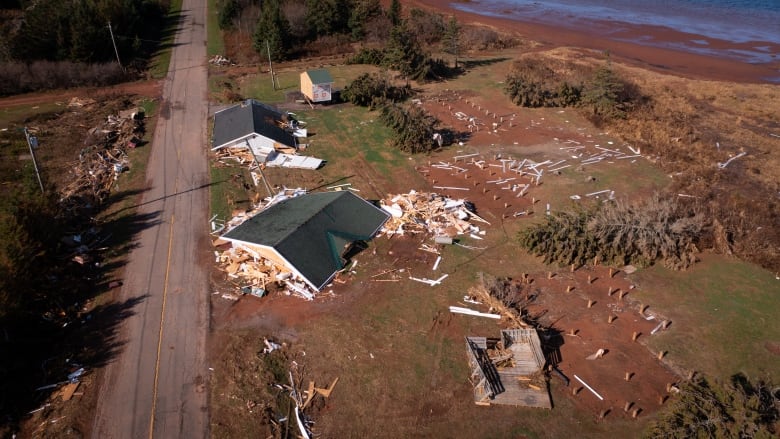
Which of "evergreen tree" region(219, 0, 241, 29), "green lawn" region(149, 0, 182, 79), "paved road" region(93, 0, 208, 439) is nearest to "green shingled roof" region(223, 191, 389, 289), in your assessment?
"paved road" region(93, 0, 208, 439)

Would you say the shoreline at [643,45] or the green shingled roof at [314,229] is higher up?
the shoreline at [643,45]

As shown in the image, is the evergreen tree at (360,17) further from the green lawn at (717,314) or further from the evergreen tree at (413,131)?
the green lawn at (717,314)

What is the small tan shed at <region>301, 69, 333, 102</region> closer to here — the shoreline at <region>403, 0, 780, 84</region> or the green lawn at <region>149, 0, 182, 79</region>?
the green lawn at <region>149, 0, 182, 79</region>

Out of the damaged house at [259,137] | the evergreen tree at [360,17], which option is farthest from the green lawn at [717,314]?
the evergreen tree at [360,17]

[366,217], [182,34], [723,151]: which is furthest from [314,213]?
[182,34]

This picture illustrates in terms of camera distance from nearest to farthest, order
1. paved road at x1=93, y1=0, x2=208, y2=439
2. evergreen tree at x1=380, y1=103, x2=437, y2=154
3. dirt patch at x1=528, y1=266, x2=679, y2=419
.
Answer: paved road at x1=93, y1=0, x2=208, y2=439 < dirt patch at x1=528, y1=266, x2=679, y2=419 < evergreen tree at x1=380, y1=103, x2=437, y2=154

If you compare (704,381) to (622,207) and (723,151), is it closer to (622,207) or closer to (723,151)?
(622,207)
